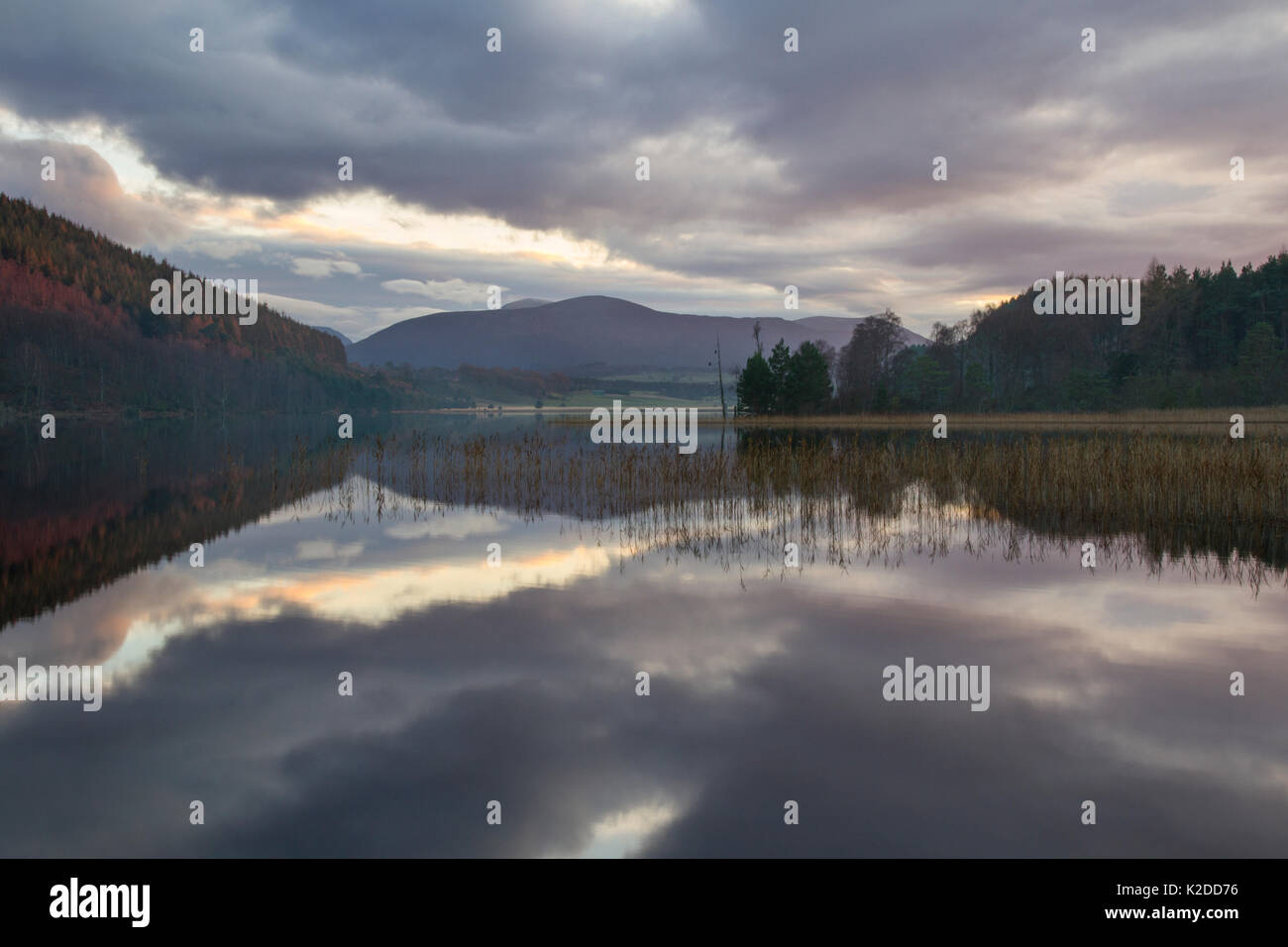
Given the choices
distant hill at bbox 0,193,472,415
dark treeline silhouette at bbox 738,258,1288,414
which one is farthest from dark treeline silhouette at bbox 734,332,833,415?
distant hill at bbox 0,193,472,415

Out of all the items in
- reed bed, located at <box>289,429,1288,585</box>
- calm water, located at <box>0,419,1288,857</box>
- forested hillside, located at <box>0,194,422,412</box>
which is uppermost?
forested hillside, located at <box>0,194,422,412</box>

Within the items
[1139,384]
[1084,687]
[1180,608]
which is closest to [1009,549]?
[1180,608]

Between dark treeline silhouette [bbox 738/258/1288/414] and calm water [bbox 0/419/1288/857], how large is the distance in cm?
7722

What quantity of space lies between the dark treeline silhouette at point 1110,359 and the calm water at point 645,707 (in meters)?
77.2

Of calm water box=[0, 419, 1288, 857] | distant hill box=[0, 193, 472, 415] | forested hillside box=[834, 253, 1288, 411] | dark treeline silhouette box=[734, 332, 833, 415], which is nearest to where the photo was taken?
calm water box=[0, 419, 1288, 857]

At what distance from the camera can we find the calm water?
5348mm

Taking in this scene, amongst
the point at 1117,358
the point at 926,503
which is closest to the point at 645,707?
the point at 926,503

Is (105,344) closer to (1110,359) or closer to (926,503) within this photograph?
(926,503)

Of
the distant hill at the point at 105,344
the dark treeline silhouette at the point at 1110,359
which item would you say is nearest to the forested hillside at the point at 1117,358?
the dark treeline silhouette at the point at 1110,359

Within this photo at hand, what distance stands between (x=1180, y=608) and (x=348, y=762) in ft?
37.4

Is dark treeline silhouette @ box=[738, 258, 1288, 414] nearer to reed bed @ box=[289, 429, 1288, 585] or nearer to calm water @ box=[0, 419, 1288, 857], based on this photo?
reed bed @ box=[289, 429, 1288, 585]

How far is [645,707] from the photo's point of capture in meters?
7.64

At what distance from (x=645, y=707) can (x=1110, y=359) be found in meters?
106
